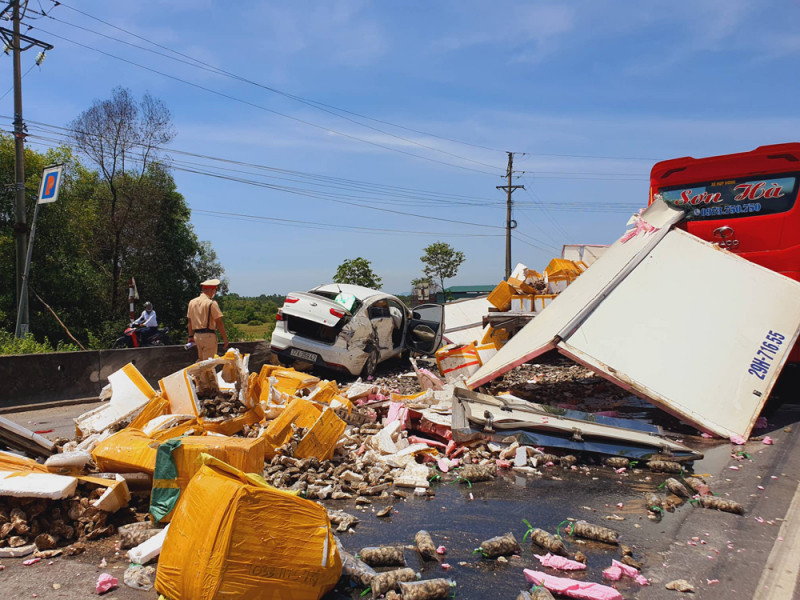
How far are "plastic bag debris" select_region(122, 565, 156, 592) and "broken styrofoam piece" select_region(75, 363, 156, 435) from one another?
2662 mm

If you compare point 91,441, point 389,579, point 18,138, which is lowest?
point 91,441

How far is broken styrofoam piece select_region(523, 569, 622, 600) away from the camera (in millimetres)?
2811

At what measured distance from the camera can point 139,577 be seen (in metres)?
2.97

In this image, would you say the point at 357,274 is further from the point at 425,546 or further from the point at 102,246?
the point at 425,546

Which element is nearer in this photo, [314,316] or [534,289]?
[314,316]

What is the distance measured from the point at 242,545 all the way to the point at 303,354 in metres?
7.61

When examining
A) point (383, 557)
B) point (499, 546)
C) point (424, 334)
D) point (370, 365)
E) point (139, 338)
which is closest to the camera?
point (383, 557)

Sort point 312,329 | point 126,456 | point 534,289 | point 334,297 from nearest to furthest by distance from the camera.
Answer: point 126,456, point 312,329, point 334,297, point 534,289

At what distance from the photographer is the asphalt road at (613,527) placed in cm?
297

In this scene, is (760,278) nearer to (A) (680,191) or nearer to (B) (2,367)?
(A) (680,191)

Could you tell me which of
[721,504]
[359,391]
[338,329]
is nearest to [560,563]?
[721,504]

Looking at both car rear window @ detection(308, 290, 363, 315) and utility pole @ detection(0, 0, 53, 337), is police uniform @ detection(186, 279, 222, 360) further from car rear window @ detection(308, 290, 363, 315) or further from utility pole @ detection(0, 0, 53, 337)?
utility pole @ detection(0, 0, 53, 337)

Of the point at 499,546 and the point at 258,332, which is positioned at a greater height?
the point at 499,546

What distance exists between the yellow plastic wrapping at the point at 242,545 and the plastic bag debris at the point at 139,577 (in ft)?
0.85
